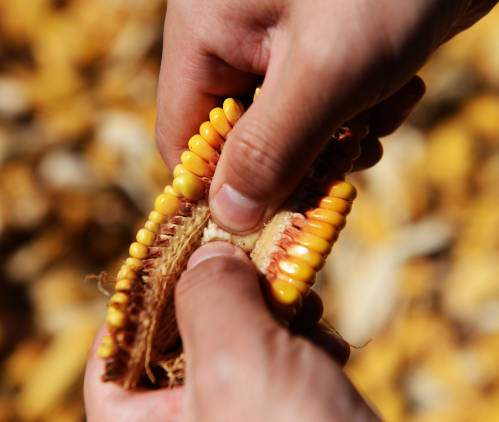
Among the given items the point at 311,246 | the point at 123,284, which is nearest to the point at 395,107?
the point at 311,246

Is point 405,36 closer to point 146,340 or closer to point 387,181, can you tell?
point 146,340

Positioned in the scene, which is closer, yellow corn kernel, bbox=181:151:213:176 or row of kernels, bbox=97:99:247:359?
row of kernels, bbox=97:99:247:359

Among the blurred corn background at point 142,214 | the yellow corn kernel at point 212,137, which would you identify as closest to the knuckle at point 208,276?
the yellow corn kernel at point 212,137

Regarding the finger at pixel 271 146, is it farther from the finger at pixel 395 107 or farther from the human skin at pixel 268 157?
the finger at pixel 395 107

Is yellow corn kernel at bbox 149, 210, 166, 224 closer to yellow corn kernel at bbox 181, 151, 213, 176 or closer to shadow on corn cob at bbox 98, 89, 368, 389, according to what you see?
shadow on corn cob at bbox 98, 89, 368, 389

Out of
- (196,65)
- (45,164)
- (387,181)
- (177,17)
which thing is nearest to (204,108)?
(196,65)

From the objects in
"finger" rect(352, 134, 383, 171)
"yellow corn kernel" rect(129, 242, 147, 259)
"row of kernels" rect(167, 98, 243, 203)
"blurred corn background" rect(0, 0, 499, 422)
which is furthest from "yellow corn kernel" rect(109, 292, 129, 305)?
"blurred corn background" rect(0, 0, 499, 422)
